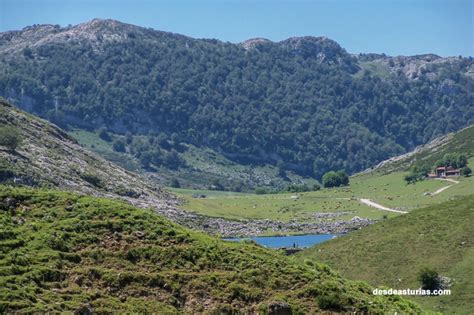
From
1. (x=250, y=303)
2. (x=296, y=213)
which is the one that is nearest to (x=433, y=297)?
(x=250, y=303)

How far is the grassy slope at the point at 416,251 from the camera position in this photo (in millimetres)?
66062

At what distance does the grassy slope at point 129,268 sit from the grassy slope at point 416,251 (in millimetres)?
24940

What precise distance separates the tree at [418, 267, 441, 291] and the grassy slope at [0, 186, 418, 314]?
23686 millimetres

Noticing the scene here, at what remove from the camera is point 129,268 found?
3744cm

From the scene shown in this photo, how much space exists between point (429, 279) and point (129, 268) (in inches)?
1406

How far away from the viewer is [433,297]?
64812mm

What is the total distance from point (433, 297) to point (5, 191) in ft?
123

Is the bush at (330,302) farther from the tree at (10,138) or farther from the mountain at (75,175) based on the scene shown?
the tree at (10,138)

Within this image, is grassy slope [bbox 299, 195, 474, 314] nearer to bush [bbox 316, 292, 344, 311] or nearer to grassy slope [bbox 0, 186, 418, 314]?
bush [bbox 316, 292, 344, 311]

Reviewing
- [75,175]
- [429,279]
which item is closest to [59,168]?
[75,175]

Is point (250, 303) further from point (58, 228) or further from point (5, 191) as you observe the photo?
point (5, 191)

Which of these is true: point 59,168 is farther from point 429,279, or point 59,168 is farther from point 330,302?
point 330,302

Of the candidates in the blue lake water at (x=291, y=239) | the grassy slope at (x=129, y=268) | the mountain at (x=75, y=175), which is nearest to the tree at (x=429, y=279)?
the grassy slope at (x=129, y=268)

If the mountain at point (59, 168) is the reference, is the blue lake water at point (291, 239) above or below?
below
